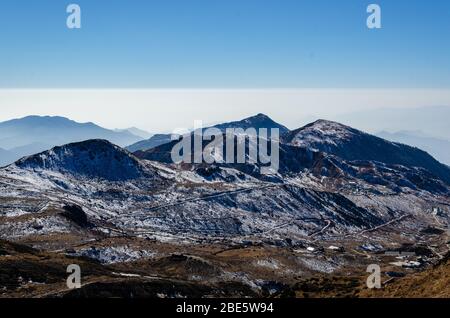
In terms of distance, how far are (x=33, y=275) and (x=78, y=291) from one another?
22.9 meters

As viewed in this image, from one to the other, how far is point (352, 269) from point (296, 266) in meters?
25.0

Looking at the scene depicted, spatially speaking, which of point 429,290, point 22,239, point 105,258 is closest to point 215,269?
point 105,258
